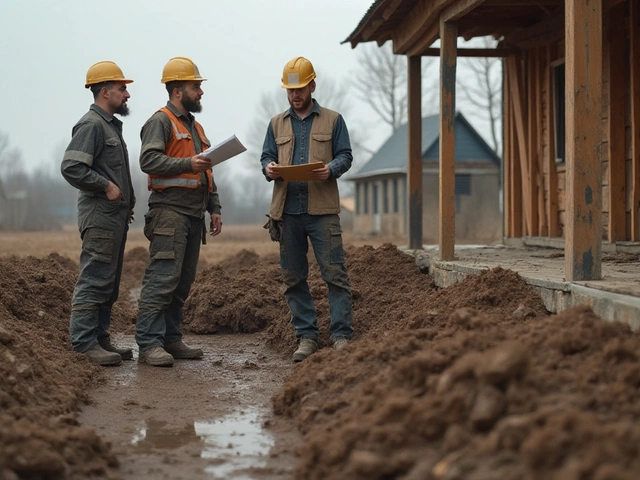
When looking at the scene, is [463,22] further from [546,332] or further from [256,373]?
[546,332]

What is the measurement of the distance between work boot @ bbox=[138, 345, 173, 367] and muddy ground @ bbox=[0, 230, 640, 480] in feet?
0.28

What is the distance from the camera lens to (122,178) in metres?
7.18

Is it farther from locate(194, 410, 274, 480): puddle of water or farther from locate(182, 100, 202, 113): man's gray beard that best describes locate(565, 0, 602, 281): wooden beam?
locate(182, 100, 202, 113): man's gray beard

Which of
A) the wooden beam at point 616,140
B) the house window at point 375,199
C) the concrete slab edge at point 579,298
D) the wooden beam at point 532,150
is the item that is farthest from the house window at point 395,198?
the concrete slab edge at point 579,298

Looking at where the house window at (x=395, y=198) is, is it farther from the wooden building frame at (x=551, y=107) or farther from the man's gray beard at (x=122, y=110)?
the man's gray beard at (x=122, y=110)

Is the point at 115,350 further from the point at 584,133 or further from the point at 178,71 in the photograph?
the point at 584,133

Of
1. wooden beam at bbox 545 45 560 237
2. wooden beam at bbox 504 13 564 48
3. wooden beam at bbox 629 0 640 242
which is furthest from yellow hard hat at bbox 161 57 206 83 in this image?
wooden beam at bbox 545 45 560 237

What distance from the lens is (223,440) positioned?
188 inches

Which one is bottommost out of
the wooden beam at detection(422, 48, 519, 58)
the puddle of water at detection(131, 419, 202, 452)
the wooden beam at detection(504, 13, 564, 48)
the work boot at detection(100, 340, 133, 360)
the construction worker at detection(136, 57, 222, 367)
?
the puddle of water at detection(131, 419, 202, 452)

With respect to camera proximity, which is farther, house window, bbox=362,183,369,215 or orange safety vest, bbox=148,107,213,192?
house window, bbox=362,183,369,215

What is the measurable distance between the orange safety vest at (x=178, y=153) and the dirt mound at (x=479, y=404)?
92.1 inches

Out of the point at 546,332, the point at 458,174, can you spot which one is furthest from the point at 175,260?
the point at 458,174

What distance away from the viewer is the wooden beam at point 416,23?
29.6ft

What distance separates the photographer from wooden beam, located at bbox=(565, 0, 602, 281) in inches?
229
